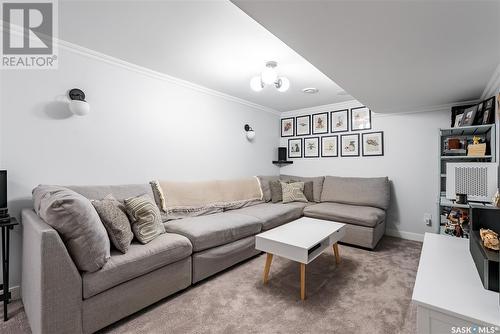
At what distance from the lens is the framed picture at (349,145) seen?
407cm

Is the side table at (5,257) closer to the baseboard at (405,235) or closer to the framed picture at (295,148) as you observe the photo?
the framed picture at (295,148)

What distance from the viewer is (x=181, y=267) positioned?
2.06 meters

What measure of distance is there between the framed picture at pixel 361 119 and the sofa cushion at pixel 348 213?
1.37 meters

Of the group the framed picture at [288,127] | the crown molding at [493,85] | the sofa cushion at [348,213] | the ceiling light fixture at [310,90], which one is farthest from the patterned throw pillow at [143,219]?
the framed picture at [288,127]

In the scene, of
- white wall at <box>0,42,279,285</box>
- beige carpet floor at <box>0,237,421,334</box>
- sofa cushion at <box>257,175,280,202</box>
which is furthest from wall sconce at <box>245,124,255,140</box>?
beige carpet floor at <box>0,237,421,334</box>

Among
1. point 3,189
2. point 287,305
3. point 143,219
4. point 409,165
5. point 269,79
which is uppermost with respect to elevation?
point 269,79

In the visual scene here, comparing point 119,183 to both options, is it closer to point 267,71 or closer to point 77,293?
point 77,293

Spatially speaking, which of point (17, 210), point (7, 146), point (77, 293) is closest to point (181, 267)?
point (77, 293)

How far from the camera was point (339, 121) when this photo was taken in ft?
13.9

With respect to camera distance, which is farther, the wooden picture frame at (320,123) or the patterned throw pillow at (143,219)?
the wooden picture frame at (320,123)

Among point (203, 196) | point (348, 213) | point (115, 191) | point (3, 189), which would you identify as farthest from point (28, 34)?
point (348, 213)

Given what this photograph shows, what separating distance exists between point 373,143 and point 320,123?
3.37ft

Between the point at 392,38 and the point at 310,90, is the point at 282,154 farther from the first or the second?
the point at 392,38

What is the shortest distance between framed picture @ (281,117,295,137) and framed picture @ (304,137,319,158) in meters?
0.38
